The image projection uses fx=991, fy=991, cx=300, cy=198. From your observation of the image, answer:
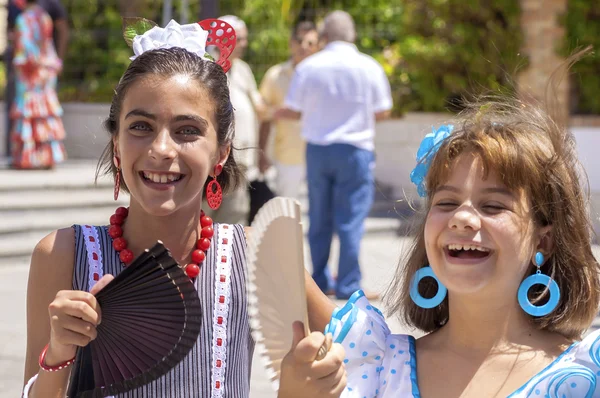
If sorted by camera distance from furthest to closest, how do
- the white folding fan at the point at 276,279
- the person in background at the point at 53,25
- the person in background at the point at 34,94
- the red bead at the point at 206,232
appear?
the person in background at the point at 53,25 → the person in background at the point at 34,94 → the red bead at the point at 206,232 → the white folding fan at the point at 276,279

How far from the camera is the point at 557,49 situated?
34.8 ft

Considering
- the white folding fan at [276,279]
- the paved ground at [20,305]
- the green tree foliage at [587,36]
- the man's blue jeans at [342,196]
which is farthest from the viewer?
the green tree foliage at [587,36]

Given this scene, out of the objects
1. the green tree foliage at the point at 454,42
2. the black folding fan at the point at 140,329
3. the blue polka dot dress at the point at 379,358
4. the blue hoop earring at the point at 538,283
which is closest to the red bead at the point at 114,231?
the black folding fan at the point at 140,329

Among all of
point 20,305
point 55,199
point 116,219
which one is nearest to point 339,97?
point 20,305

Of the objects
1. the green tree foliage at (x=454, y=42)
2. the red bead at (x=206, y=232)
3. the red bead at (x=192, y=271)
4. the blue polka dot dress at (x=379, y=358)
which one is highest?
the green tree foliage at (x=454, y=42)

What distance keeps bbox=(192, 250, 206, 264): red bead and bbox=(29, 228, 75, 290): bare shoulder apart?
26cm

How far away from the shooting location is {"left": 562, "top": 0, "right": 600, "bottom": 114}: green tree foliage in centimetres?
1052

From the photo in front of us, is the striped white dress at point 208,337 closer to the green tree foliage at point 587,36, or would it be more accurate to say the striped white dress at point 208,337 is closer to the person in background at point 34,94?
the person in background at point 34,94

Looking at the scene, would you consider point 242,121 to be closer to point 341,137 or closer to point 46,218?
point 341,137

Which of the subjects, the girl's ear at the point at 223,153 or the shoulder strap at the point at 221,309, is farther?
the girl's ear at the point at 223,153

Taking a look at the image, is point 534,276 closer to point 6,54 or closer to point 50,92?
point 50,92

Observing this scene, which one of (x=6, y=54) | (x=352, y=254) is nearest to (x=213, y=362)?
(x=352, y=254)

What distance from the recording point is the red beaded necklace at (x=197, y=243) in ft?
7.09

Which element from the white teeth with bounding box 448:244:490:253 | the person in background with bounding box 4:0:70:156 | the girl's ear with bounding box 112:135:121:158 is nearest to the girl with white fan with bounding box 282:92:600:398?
the white teeth with bounding box 448:244:490:253
